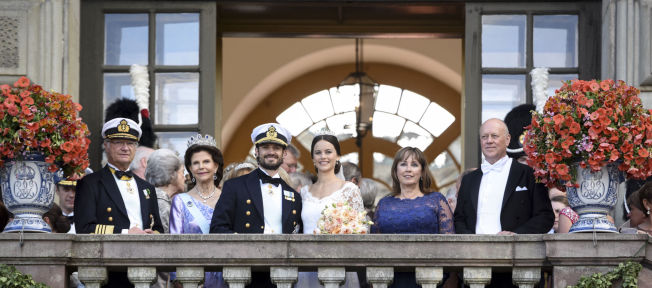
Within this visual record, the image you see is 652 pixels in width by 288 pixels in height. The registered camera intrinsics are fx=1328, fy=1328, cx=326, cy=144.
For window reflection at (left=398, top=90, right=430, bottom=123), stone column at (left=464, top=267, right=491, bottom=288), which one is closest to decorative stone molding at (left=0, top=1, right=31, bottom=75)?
stone column at (left=464, top=267, right=491, bottom=288)

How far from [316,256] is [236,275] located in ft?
1.59

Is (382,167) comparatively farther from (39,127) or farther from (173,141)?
(39,127)

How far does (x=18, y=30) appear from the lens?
428 inches

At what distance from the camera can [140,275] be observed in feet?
25.6

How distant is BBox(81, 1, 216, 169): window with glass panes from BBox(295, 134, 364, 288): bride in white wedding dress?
8.01 feet

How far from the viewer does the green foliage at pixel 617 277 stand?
7621mm

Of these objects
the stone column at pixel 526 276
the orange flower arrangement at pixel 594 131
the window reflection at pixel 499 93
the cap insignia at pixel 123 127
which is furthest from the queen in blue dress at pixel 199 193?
the window reflection at pixel 499 93

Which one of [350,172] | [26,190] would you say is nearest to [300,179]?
[350,172]

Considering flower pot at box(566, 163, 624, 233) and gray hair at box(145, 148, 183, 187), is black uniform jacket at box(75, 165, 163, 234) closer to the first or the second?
gray hair at box(145, 148, 183, 187)

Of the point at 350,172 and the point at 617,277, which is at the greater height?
the point at 350,172

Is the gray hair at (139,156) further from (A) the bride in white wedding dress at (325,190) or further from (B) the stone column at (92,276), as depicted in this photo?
(B) the stone column at (92,276)

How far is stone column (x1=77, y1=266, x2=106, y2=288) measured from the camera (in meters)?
7.83

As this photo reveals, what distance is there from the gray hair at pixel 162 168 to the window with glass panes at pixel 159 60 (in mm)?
1508

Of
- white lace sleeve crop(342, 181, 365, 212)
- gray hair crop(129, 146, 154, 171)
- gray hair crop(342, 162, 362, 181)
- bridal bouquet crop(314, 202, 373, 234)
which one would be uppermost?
gray hair crop(129, 146, 154, 171)
